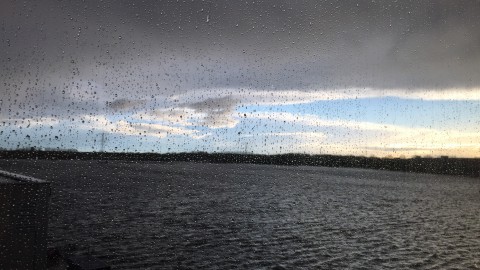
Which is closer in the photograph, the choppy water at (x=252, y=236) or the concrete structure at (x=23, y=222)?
the concrete structure at (x=23, y=222)

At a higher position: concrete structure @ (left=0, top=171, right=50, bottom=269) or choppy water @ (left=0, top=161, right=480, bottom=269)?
concrete structure @ (left=0, top=171, right=50, bottom=269)

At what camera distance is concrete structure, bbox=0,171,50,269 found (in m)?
9.61

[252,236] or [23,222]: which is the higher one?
[23,222]

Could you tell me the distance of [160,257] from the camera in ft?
93.6

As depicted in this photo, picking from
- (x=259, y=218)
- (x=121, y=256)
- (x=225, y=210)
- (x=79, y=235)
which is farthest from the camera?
(x=225, y=210)

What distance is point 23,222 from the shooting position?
392 inches

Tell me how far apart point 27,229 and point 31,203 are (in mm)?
755

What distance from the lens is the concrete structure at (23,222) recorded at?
961 centimetres

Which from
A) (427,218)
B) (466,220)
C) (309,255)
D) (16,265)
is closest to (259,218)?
(309,255)

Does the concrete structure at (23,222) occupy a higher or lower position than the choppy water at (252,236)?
higher

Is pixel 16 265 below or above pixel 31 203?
below

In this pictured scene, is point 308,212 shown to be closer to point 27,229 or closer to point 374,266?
point 374,266

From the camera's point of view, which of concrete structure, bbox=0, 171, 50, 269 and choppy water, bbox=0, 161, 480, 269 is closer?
concrete structure, bbox=0, 171, 50, 269

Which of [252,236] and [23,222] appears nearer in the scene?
[23,222]
